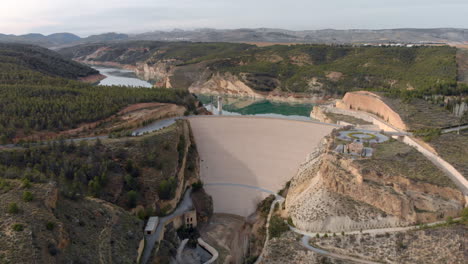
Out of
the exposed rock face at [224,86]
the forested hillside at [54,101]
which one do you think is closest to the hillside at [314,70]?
the exposed rock face at [224,86]

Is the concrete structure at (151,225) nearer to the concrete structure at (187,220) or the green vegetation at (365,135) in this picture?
the concrete structure at (187,220)

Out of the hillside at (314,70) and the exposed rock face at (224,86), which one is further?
the exposed rock face at (224,86)

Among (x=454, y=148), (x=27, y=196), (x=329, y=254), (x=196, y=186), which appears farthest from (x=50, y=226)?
(x=454, y=148)

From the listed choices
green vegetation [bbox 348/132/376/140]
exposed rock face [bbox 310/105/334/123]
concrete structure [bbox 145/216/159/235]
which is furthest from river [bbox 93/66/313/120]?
concrete structure [bbox 145/216/159/235]

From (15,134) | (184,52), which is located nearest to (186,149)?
(15,134)

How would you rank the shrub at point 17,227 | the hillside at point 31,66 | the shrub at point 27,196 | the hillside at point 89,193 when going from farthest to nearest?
the hillside at point 31,66 < the shrub at point 27,196 < the hillside at point 89,193 < the shrub at point 17,227

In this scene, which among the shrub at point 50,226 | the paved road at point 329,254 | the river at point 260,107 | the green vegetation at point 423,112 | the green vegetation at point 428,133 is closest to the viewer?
the shrub at point 50,226
